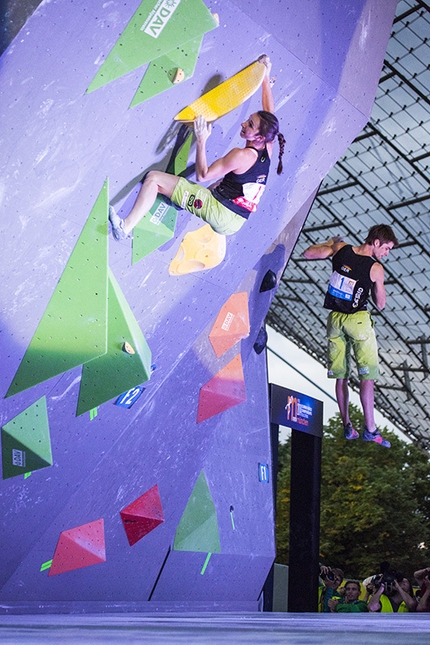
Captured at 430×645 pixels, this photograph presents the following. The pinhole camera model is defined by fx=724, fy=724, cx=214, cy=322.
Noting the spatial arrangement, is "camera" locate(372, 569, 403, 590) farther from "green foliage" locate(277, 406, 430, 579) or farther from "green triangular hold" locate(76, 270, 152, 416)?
"green foliage" locate(277, 406, 430, 579)

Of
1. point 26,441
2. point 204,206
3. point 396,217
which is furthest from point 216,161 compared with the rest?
point 396,217

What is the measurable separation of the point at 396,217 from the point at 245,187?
16156 millimetres

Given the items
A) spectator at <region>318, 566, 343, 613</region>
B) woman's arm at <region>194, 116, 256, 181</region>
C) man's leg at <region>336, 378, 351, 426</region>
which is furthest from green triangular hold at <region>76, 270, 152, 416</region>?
spectator at <region>318, 566, 343, 613</region>

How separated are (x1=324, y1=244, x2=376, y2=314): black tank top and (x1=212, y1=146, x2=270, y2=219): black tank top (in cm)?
168

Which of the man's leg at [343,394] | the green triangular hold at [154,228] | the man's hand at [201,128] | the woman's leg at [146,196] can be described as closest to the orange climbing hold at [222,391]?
the man's leg at [343,394]

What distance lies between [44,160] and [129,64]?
86cm

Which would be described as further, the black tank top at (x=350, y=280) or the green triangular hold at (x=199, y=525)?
the green triangular hold at (x=199, y=525)

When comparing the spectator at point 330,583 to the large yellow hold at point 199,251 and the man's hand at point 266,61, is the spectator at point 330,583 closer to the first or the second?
the large yellow hold at point 199,251

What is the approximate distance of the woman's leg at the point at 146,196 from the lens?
5488 millimetres

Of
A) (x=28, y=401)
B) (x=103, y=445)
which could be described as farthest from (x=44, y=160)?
(x=103, y=445)

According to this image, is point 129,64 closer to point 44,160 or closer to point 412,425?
point 44,160

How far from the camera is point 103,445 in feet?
22.9

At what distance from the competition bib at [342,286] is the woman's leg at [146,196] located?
261 centimetres

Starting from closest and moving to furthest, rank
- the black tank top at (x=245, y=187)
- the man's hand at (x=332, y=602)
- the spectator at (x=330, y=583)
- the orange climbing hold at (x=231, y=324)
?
the black tank top at (x=245, y=187) < the orange climbing hold at (x=231, y=324) < the man's hand at (x=332, y=602) < the spectator at (x=330, y=583)
